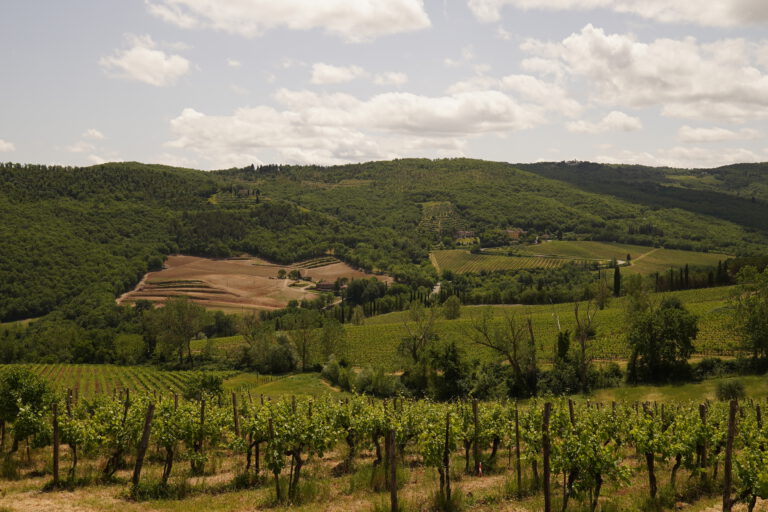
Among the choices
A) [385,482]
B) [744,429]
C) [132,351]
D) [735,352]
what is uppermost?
[744,429]

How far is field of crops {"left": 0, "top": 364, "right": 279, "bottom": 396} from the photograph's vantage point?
65.1 meters

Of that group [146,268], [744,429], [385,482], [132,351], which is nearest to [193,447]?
[385,482]

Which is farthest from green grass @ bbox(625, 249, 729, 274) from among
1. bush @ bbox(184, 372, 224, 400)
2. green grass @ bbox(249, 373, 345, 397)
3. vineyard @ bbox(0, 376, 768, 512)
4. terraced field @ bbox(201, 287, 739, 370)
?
vineyard @ bbox(0, 376, 768, 512)

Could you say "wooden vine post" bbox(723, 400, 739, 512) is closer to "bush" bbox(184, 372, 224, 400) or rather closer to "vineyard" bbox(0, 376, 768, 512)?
"vineyard" bbox(0, 376, 768, 512)

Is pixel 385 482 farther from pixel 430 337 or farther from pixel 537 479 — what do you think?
pixel 430 337

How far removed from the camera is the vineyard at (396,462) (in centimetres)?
1463

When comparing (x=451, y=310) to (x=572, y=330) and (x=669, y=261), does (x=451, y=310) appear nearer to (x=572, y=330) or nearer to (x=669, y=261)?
(x=572, y=330)

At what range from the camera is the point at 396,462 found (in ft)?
61.5

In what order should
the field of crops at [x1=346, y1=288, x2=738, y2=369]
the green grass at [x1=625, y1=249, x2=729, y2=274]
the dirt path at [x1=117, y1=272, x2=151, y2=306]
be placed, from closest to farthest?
the field of crops at [x1=346, y1=288, x2=738, y2=369]
the dirt path at [x1=117, y1=272, x2=151, y2=306]
the green grass at [x1=625, y1=249, x2=729, y2=274]

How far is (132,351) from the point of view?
310 feet

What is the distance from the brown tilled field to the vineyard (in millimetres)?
129641

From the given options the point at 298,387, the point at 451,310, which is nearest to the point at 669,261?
the point at 451,310

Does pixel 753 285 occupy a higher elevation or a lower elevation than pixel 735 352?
higher

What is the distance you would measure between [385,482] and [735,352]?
56.0m
